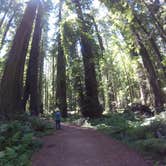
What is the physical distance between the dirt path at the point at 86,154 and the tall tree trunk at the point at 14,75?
15.0 ft

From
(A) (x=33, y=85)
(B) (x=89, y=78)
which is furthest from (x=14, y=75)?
(B) (x=89, y=78)

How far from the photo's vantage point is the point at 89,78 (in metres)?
20.6

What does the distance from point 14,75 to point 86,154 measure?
795 cm

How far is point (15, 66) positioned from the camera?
14.7m

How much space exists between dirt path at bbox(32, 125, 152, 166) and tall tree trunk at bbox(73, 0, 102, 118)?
9.41 metres

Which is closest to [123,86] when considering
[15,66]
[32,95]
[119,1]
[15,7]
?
[15,7]

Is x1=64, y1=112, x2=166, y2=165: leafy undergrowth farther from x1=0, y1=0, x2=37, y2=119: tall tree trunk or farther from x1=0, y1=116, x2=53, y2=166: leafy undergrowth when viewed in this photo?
x1=0, y1=0, x2=37, y2=119: tall tree trunk

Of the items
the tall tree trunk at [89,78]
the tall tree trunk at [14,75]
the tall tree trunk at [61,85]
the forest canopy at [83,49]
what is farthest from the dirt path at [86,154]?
the tall tree trunk at [61,85]

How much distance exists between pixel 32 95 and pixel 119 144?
10.1 m

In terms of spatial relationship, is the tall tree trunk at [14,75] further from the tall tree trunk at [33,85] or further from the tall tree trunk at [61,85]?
the tall tree trunk at [61,85]

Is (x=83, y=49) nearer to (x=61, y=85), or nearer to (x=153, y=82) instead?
(x=61, y=85)

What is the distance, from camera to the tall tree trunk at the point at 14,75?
547 inches

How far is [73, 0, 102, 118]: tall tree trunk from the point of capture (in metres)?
19.8

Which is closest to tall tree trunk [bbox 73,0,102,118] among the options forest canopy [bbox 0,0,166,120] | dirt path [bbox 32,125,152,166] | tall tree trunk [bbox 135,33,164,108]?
forest canopy [bbox 0,0,166,120]
